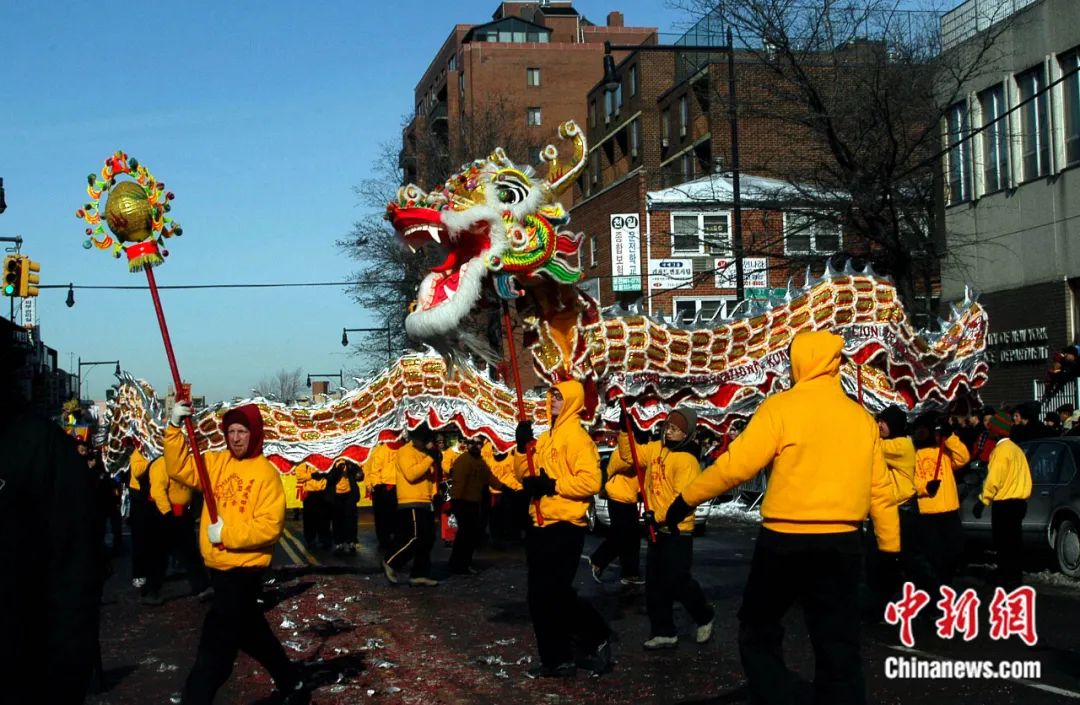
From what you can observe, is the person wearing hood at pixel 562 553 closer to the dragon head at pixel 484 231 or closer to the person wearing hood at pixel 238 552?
the person wearing hood at pixel 238 552

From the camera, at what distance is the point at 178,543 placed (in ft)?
45.4

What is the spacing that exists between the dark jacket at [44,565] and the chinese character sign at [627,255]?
36154mm

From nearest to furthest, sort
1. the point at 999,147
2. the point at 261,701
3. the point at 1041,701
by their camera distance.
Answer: the point at 1041,701, the point at 261,701, the point at 999,147

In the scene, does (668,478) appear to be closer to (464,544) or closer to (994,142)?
(464,544)

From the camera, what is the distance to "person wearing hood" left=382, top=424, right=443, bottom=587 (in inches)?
555

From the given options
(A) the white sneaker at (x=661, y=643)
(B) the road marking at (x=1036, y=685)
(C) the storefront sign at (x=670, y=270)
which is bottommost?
(B) the road marking at (x=1036, y=685)

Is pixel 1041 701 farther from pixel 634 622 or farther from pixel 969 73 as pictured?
pixel 969 73

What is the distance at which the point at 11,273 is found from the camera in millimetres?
24625

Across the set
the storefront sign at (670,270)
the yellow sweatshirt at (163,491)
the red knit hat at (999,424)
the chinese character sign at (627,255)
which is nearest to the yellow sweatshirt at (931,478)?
the red knit hat at (999,424)

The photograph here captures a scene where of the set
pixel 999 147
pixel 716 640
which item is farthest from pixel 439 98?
pixel 716 640

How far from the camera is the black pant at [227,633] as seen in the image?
22.0 feet

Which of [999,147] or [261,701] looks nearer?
[261,701]

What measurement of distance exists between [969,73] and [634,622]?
14459 mm

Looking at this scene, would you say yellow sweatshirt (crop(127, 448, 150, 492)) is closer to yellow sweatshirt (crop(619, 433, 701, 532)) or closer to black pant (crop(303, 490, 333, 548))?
black pant (crop(303, 490, 333, 548))
